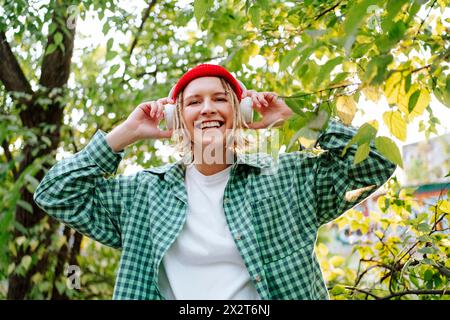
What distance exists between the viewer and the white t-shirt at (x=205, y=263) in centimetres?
144

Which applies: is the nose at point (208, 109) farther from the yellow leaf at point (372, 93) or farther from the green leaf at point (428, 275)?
the green leaf at point (428, 275)

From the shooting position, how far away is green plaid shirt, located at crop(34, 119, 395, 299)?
4.85 ft

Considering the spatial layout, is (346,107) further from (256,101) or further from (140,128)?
(140,128)

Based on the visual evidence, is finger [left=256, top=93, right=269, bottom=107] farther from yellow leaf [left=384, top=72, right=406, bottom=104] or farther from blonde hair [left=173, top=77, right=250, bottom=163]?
yellow leaf [left=384, top=72, right=406, bottom=104]

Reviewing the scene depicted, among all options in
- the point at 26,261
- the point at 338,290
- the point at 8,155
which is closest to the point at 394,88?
the point at 338,290

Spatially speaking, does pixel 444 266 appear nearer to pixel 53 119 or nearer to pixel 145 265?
pixel 145 265

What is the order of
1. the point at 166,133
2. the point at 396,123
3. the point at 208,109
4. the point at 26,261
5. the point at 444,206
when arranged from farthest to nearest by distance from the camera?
the point at 26,261 < the point at 444,206 < the point at 166,133 < the point at 208,109 < the point at 396,123

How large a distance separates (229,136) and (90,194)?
0.44 meters

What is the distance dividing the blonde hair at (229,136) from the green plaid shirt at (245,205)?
0.04 metres

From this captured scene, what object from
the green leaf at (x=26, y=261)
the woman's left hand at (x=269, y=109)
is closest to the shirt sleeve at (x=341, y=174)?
the woman's left hand at (x=269, y=109)

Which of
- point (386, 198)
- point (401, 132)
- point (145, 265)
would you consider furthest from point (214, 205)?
point (386, 198)

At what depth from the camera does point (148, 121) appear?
68.7 inches

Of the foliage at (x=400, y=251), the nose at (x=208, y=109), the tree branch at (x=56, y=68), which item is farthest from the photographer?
the tree branch at (x=56, y=68)
